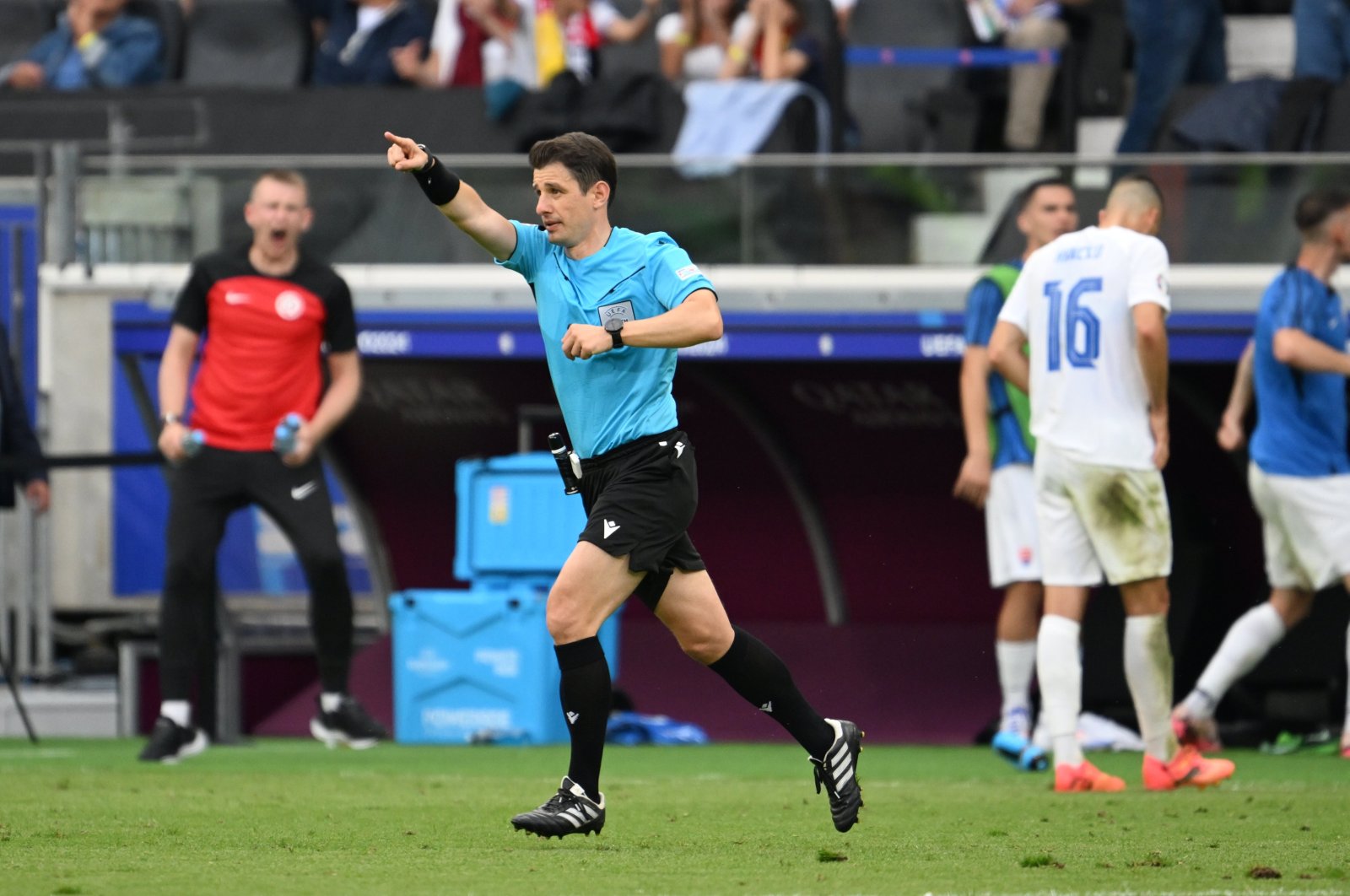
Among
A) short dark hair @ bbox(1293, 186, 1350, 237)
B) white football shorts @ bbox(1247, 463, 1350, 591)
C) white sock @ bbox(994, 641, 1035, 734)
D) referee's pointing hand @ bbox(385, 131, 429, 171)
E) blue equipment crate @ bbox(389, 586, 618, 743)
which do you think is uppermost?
referee's pointing hand @ bbox(385, 131, 429, 171)

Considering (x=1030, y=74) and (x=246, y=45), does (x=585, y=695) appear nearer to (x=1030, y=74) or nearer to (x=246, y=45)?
(x=1030, y=74)

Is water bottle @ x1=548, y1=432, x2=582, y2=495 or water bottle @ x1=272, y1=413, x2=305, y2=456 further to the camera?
water bottle @ x1=272, y1=413, x2=305, y2=456

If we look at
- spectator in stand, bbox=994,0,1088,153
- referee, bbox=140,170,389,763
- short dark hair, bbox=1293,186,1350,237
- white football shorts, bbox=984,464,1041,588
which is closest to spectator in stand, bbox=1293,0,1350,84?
spectator in stand, bbox=994,0,1088,153

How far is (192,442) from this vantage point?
8922mm

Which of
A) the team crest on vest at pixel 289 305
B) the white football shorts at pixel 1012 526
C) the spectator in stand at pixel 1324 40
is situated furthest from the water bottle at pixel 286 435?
the spectator in stand at pixel 1324 40

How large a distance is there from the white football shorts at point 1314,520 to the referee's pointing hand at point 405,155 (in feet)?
15.6

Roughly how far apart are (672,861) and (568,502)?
546cm

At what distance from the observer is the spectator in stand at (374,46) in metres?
13.1

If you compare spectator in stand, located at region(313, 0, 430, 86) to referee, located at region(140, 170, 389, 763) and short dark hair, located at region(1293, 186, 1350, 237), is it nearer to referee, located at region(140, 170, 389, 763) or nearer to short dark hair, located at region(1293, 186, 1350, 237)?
referee, located at region(140, 170, 389, 763)

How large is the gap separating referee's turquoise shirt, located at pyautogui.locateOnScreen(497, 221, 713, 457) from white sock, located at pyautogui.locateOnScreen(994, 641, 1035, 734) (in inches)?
143

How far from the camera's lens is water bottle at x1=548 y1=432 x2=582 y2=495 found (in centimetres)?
587

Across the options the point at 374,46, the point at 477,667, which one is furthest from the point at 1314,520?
the point at 374,46

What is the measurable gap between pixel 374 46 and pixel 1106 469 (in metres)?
6.85

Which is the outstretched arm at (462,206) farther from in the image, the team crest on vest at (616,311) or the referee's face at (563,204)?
the team crest on vest at (616,311)
